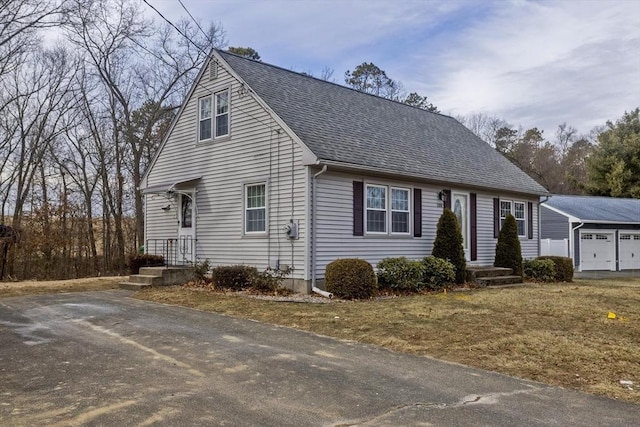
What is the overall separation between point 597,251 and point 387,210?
53.6ft

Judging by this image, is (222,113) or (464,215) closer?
(222,113)

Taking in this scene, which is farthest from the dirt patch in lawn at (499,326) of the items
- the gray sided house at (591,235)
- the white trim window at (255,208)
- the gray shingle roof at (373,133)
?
the gray sided house at (591,235)

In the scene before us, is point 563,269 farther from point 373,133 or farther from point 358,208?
point 358,208

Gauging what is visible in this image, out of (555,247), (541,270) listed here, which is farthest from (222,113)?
(555,247)

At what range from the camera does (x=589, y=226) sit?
24875mm

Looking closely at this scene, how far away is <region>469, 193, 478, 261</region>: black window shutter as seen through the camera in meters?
16.5

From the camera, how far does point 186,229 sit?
15.6 m

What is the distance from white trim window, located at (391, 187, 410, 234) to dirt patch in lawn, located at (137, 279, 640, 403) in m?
2.44

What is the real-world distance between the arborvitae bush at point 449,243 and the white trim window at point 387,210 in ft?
2.97

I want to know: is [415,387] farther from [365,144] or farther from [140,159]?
[140,159]

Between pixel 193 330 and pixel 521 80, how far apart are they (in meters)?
23.3

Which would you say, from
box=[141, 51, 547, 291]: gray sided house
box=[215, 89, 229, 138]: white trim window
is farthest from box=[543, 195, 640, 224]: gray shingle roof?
box=[215, 89, 229, 138]: white trim window

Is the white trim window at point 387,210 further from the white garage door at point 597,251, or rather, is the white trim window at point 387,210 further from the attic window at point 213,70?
the white garage door at point 597,251

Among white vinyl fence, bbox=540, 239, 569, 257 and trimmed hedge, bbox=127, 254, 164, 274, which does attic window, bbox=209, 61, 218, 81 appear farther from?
white vinyl fence, bbox=540, 239, 569, 257
